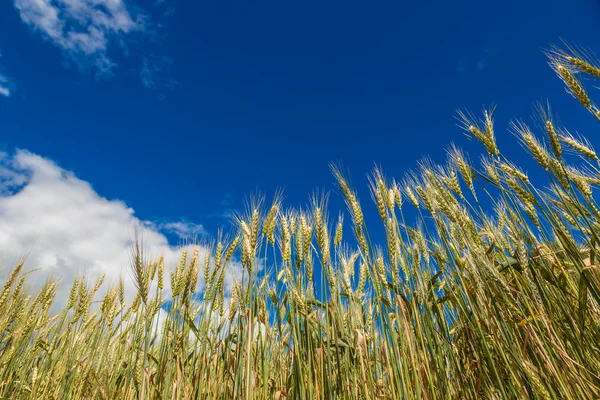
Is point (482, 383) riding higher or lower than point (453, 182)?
lower

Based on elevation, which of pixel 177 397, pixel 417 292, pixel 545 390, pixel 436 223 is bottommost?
pixel 545 390

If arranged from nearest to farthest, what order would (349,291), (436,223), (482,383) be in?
1. (482,383)
2. (436,223)
3. (349,291)

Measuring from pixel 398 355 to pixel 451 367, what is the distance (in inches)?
12.5

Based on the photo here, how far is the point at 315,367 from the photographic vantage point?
1758 mm

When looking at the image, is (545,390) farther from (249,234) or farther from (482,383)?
(249,234)

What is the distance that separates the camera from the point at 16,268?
352cm

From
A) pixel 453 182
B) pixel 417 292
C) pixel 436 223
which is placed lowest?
pixel 417 292

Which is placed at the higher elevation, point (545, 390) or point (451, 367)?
point (451, 367)

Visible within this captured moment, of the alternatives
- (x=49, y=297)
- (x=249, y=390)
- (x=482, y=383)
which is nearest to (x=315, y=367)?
(x=249, y=390)

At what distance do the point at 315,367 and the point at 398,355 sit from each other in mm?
433

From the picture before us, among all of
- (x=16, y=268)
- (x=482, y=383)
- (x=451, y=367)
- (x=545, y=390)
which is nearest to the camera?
(x=545, y=390)

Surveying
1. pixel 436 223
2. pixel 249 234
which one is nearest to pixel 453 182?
pixel 436 223

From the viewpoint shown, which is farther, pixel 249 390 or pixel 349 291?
pixel 349 291

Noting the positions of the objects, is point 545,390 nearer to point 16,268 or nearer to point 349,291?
point 349,291
